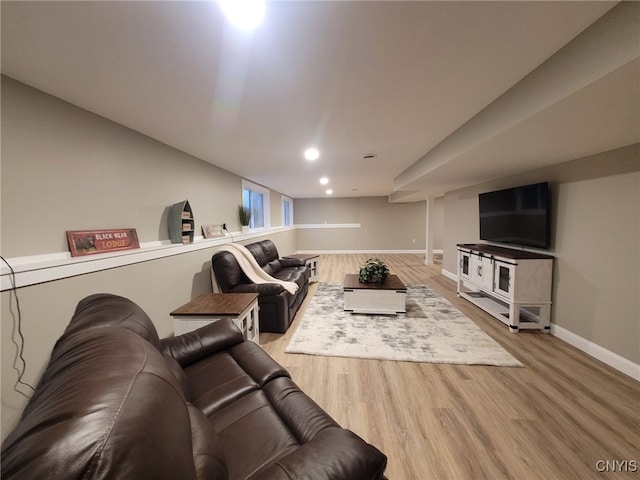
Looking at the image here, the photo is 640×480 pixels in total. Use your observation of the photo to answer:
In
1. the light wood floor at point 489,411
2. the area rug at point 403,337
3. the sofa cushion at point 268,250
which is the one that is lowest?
the light wood floor at point 489,411

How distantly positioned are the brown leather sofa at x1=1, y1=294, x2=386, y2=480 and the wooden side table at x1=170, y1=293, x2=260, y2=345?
0.58m

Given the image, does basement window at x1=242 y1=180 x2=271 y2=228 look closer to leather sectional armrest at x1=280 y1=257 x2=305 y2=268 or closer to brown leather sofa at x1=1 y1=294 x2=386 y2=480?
leather sectional armrest at x1=280 y1=257 x2=305 y2=268

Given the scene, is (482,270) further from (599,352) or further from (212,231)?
(212,231)

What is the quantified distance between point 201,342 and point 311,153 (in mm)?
2285

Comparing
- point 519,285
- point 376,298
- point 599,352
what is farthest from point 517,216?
point 376,298

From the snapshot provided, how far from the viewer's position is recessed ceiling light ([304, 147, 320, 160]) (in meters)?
2.84

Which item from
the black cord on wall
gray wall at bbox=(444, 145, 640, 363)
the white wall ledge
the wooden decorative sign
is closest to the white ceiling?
gray wall at bbox=(444, 145, 640, 363)

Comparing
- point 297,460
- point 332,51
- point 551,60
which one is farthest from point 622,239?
point 297,460

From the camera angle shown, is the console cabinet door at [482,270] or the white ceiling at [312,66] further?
the console cabinet door at [482,270]

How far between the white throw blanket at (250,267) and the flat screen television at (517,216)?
3004 mm

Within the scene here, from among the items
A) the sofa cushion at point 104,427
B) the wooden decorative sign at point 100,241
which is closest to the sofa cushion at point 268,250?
the wooden decorative sign at point 100,241

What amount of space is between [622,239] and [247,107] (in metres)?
3.29

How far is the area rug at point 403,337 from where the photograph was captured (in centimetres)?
237

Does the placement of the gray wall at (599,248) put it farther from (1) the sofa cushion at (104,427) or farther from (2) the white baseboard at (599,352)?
(1) the sofa cushion at (104,427)
